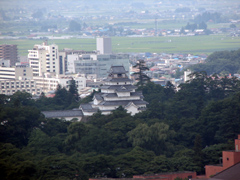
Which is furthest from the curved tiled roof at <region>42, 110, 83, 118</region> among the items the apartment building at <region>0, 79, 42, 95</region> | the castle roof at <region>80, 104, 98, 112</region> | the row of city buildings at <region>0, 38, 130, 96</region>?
the apartment building at <region>0, 79, 42, 95</region>

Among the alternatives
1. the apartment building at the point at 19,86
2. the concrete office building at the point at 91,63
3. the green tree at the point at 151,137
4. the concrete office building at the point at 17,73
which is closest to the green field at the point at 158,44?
the concrete office building at the point at 91,63

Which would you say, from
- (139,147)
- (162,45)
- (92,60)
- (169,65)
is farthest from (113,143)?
(162,45)

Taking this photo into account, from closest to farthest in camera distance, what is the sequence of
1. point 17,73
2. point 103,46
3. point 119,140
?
point 119,140, point 17,73, point 103,46

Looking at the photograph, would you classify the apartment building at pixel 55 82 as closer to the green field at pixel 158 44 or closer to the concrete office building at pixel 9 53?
the concrete office building at pixel 9 53

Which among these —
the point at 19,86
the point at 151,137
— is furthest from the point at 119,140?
the point at 19,86

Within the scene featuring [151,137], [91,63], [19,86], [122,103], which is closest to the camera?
[151,137]

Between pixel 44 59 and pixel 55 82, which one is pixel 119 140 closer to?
pixel 55 82

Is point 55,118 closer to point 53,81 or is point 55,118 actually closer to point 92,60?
point 53,81
